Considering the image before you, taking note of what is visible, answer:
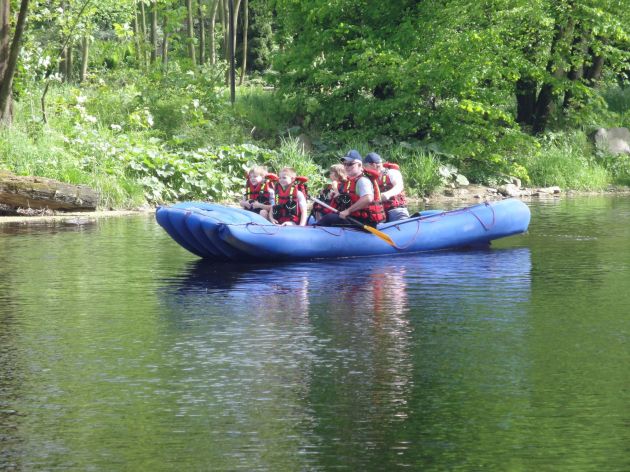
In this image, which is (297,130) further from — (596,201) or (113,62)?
(113,62)

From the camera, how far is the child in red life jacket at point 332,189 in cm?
1532

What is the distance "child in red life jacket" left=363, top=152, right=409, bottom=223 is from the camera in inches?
619

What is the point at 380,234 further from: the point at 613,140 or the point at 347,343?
the point at 613,140

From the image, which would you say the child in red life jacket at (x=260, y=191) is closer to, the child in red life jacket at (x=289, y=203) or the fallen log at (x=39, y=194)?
the child in red life jacket at (x=289, y=203)

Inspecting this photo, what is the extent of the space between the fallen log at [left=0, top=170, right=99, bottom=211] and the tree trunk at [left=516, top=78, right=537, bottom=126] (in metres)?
13.8

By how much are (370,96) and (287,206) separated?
47.0 feet

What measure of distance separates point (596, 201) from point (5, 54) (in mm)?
11685

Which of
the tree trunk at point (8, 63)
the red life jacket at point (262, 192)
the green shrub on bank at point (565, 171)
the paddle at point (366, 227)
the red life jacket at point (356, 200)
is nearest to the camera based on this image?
the paddle at point (366, 227)

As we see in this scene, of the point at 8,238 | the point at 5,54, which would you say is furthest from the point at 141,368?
the point at 5,54

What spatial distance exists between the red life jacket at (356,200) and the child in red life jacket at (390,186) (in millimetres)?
293

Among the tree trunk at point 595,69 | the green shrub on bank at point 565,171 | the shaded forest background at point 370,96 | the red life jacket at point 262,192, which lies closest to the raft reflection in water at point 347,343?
the red life jacket at point 262,192

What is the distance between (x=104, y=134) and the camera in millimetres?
24141

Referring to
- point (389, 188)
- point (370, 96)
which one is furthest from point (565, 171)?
point (389, 188)

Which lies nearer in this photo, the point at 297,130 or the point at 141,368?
the point at 141,368
